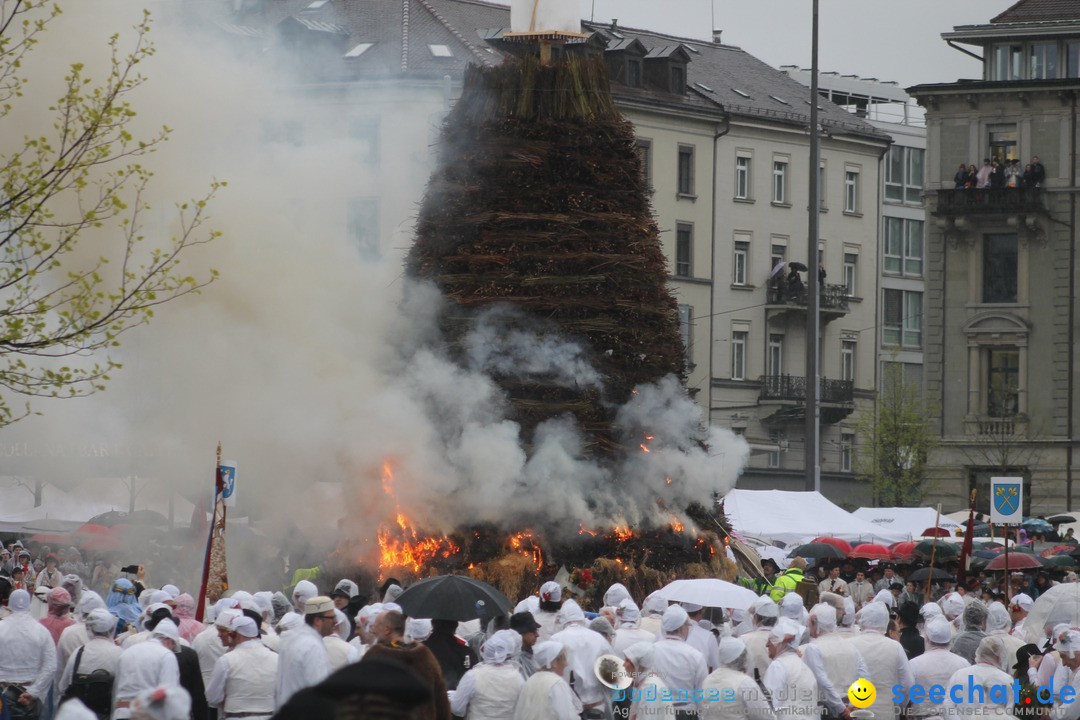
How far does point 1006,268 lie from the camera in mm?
55625

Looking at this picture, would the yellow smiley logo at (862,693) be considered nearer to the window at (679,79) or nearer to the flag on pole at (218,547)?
the flag on pole at (218,547)

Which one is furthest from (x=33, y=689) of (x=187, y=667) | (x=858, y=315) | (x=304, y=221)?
(x=858, y=315)

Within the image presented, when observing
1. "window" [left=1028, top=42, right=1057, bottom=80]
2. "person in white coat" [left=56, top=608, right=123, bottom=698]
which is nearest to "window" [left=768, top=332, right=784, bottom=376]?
"window" [left=1028, top=42, right=1057, bottom=80]

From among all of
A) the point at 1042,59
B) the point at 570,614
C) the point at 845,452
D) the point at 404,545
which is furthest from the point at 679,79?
the point at 570,614

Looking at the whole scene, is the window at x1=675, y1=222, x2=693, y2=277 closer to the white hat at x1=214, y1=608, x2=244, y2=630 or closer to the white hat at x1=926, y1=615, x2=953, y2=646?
the white hat at x1=926, y1=615, x2=953, y2=646

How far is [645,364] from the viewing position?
19047 mm

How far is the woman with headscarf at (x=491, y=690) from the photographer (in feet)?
38.7

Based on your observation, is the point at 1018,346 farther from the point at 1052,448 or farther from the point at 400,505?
the point at 400,505

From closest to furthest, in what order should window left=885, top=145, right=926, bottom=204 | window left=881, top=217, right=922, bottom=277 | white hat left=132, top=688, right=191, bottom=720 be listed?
white hat left=132, top=688, right=191, bottom=720, window left=881, top=217, right=922, bottom=277, window left=885, top=145, right=926, bottom=204

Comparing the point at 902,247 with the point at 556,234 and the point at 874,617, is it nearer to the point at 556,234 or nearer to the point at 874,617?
the point at 556,234

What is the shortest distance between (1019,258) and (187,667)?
1820 inches

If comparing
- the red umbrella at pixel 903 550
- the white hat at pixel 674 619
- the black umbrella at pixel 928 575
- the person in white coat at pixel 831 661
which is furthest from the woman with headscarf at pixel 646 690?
the red umbrella at pixel 903 550

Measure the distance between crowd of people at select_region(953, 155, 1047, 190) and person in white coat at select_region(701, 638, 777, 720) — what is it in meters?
45.8

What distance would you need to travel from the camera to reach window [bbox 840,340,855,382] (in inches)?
2424
